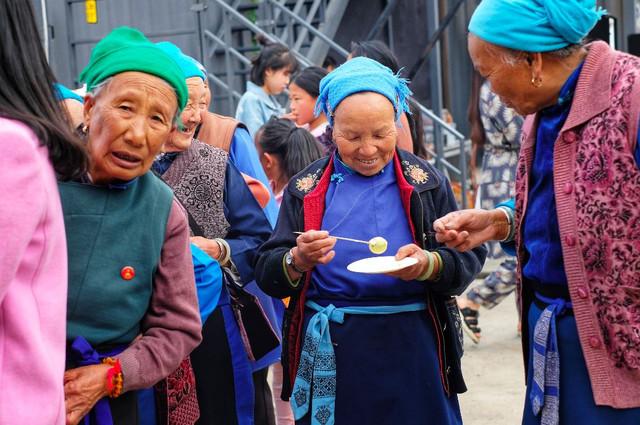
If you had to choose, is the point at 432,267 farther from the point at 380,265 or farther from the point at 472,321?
the point at 472,321

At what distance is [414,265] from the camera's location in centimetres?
307

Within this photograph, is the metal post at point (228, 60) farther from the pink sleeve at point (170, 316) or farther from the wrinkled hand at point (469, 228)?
the pink sleeve at point (170, 316)

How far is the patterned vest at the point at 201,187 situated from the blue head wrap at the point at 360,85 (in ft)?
1.47

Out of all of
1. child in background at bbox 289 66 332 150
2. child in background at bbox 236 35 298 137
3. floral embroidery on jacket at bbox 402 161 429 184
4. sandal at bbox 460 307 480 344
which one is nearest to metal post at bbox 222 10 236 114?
child in background at bbox 236 35 298 137

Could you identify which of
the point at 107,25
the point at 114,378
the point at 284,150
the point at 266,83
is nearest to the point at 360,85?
the point at 114,378

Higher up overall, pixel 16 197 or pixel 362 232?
pixel 16 197

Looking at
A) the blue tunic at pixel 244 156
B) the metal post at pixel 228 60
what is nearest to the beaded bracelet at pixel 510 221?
the blue tunic at pixel 244 156

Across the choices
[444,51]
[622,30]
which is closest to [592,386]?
[622,30]

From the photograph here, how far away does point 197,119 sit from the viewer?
3.66 meters

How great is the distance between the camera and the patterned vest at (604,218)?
2.50 metres

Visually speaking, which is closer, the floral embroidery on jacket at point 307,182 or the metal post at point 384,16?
the floral embroidery on jacket at point 307,182

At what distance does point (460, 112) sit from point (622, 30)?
532 centimetres

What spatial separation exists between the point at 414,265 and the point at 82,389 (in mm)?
1155

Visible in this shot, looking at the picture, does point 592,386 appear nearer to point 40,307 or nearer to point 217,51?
point 40,307
